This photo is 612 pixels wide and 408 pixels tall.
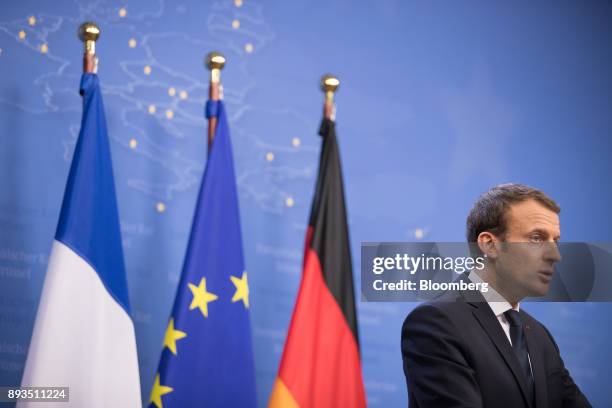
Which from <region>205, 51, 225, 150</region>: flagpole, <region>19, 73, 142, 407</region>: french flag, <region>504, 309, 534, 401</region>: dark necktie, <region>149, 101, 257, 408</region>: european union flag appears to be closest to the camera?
<region>504, 309, 534, 401</region>: dark necktie

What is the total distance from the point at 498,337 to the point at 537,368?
0.16 metres

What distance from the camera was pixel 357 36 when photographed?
3699 millimetres

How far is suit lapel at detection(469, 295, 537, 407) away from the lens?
2.04 m

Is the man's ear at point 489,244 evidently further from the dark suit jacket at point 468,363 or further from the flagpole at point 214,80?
the flagpole at point 214,80

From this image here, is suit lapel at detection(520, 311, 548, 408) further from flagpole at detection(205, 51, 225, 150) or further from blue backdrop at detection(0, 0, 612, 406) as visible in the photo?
flagpole at detection(205, 51, 225, 150)

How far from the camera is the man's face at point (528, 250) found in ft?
7.06

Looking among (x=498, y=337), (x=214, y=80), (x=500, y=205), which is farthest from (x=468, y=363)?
(x=214, y=80)

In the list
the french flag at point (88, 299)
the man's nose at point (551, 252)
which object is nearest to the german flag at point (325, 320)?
the french flag at point (88, 299)

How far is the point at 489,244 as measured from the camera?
2.24 metres

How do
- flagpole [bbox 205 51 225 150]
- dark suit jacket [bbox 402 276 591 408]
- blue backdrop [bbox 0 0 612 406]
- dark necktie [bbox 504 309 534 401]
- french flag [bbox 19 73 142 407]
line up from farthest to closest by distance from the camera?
blue backdrop [bbox 0 0 612 406] → flagpole [bbox 205 51 225 150] → french flag [bbox 19 73 142 407] → dark necktie [bbox 504 309 534 401] → dark suit jacket [bbox 402 276 591 408]

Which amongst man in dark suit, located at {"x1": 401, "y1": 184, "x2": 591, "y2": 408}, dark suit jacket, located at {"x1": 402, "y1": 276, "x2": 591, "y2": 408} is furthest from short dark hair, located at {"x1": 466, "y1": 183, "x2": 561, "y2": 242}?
dark suit jacket, located at {"x1": 402, "y1": 276, "x2": 591, "y2": 408}

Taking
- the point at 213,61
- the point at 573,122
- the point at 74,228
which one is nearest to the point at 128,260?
the point at 74,228

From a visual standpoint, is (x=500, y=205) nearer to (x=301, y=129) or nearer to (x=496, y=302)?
(x=496, y=302)

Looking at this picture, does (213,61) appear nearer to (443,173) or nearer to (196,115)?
(196,115)
